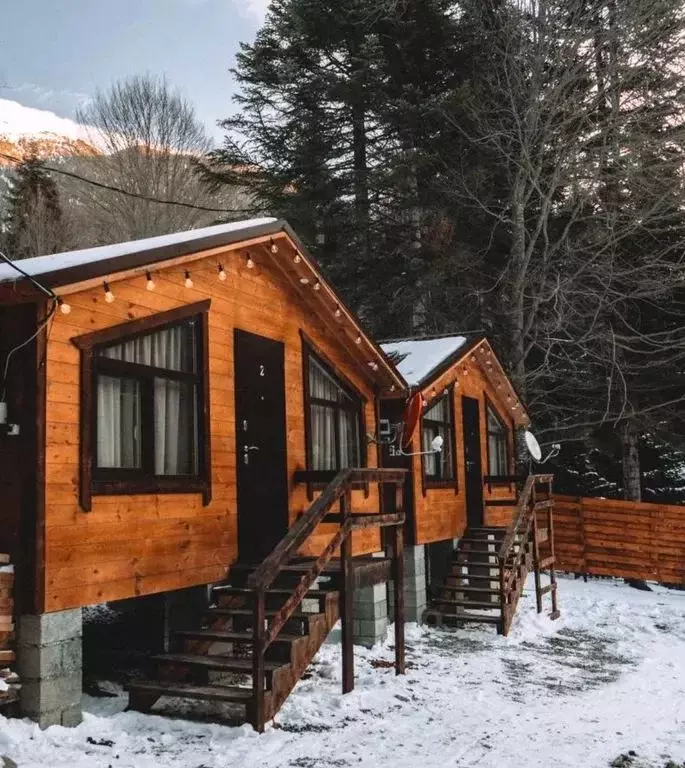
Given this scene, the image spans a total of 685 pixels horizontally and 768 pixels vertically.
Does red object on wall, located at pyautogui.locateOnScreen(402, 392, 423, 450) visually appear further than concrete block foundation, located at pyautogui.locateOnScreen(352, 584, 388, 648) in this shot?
Yes

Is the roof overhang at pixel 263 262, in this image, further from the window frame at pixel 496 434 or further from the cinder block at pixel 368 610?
the window frame at pixel 496 434

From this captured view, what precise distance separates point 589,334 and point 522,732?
14.1 metres

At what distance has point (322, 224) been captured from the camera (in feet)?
70.8

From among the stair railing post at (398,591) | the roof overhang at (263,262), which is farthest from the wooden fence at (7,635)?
the stair railing post at (398,591)

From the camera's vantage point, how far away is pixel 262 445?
9.52 metres

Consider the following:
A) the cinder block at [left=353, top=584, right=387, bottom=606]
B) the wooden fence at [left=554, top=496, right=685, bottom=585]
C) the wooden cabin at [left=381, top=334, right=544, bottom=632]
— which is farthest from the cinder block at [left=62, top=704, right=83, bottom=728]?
the wooden fence at [left=554, top=496, right=685, bottom=585]

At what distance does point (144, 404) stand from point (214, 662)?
8.12 feet

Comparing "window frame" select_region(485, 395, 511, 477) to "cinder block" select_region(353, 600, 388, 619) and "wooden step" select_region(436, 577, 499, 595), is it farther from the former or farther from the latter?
"cinder block" select_region(353, 600, 388, 619)

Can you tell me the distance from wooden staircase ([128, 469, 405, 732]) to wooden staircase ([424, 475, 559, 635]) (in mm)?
3951

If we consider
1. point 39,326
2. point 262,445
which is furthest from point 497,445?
point 39,326

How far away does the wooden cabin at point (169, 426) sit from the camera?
20.4ft

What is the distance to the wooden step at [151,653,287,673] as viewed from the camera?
6.73 metres

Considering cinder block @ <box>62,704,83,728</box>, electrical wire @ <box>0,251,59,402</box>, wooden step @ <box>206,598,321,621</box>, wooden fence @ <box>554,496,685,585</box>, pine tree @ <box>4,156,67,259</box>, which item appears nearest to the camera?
electrical wire @ <box>0,251,59,402</box>

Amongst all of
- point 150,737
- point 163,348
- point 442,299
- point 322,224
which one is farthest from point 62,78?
point 150,737
